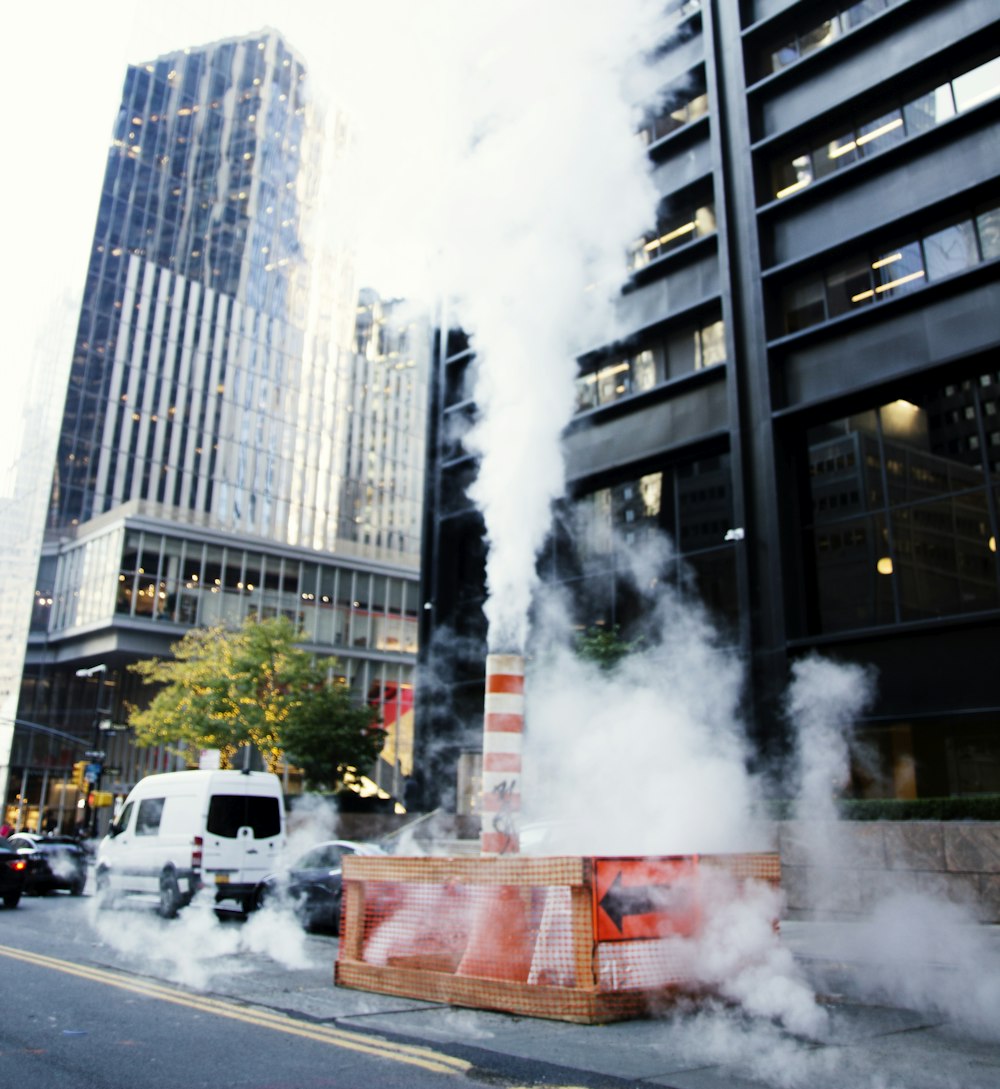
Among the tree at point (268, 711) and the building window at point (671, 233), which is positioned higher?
the building window at point (671, 233)

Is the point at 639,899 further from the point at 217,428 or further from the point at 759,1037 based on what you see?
the point at 217,428

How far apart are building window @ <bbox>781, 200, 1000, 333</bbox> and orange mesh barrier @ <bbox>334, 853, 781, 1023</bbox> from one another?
13167mm

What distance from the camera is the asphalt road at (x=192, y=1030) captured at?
4.32 meters

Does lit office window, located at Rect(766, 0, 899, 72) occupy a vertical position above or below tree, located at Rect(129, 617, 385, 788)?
above

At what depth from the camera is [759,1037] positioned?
5.13 m

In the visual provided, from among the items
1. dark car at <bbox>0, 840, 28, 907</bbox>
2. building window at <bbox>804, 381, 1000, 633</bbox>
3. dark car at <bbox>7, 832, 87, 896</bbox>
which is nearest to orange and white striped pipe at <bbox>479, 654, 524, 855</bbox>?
dark car at <bbox>0, 840, 28, 907</bbox>

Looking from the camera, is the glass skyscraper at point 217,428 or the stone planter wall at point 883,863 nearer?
the stone planter wall at point 883,863

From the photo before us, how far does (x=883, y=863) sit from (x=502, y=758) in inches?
251

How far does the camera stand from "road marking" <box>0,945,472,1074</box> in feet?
15.4

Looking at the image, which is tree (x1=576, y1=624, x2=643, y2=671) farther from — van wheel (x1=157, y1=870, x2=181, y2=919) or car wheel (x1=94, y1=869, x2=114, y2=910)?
car wheel (x1=94, y1=869, x2=114, y2=910)

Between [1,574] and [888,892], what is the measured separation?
45.5 metres

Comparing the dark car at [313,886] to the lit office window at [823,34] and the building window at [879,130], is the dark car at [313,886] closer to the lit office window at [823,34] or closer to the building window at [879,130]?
the building window at [879,130]

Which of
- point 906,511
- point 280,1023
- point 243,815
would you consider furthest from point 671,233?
point 280,1023

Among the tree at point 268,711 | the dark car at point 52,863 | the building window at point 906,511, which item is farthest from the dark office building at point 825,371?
the dark car at point 52,863
